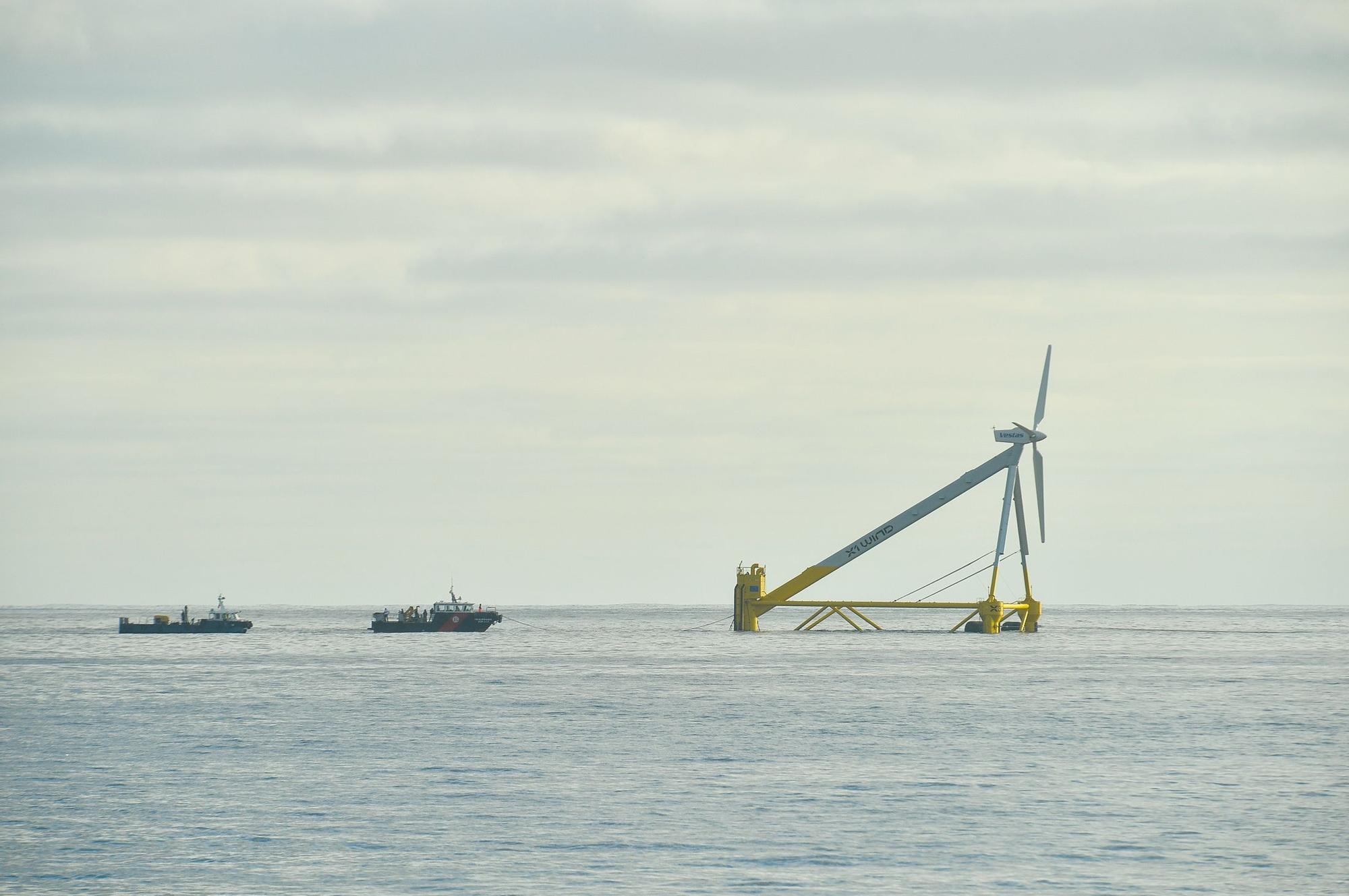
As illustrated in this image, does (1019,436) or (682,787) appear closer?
(682,787)

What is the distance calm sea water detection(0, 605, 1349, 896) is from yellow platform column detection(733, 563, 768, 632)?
58.4m

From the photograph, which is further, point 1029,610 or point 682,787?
point 1029,610

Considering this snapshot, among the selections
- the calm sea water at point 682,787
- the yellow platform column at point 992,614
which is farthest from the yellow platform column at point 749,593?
the calm sea water at point 682,787

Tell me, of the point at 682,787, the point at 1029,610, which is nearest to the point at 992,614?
the point at 1029,610

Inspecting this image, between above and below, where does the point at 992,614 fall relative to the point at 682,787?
above

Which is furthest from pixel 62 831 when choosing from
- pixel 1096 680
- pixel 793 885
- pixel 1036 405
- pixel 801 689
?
pixel 1036 405

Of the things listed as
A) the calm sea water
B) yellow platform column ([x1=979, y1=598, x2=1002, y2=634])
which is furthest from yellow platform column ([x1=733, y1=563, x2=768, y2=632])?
the calm sea water

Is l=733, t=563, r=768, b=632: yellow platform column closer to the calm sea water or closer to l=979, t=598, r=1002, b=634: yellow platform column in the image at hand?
l=979, t=598, r=1002, b=634: yellow platform column

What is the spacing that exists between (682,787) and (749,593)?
4581 inches

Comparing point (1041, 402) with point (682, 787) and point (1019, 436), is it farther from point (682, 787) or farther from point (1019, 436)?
point (682, 787)

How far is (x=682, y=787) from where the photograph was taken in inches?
2251

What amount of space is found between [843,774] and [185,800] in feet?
74.8

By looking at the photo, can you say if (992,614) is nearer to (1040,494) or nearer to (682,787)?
(1040,494)

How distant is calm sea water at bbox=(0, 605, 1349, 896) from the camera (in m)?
42.9
